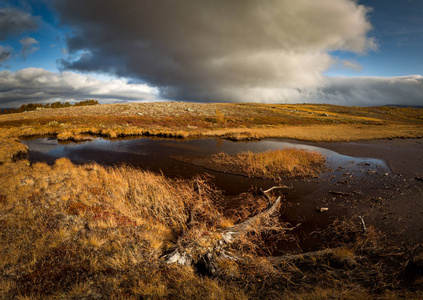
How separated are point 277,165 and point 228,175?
15.0 ft

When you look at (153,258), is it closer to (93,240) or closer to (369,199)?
(93,240)

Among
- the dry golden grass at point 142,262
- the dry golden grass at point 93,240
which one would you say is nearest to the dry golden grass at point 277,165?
the dry golden grass at point 142,262

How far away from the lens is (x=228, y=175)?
15.6 metres

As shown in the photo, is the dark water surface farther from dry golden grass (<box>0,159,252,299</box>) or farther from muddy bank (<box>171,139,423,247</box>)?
dry golden grass (<box>0,159,252,299</box>)

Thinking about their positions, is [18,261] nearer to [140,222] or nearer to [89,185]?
[140,222]

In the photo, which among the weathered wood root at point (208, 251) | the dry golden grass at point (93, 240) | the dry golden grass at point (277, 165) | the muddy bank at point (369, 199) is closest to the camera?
the dry golden grass at point (93, 240)

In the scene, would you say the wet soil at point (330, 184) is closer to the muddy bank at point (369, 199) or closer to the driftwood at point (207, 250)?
the muddy bank at point (369, 199)

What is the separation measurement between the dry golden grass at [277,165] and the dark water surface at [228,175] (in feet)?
2.94

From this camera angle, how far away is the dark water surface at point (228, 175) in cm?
922

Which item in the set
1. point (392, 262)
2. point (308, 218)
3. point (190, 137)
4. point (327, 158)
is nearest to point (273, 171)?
point (308, 218)

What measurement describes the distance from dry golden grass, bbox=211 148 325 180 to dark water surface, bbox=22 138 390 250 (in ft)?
2.94

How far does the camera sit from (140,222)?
7637 millimetres

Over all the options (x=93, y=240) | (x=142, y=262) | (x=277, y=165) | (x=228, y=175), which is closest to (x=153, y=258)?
(x=142, y=262)

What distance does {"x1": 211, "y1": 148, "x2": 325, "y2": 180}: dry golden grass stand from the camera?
1512cm
